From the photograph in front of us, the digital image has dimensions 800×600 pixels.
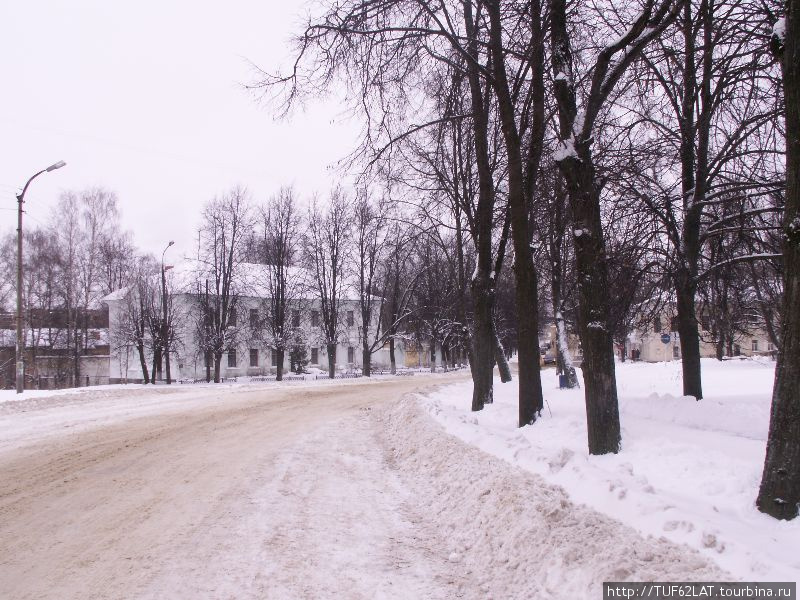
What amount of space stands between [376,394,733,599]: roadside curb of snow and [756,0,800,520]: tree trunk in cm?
130

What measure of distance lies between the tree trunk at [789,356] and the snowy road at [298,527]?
134cm

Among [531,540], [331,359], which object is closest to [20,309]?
[531,540]

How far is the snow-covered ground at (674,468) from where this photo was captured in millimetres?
4008

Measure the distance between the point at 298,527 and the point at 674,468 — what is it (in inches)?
159

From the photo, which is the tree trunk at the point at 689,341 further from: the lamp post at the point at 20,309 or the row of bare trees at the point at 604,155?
the lamp post at the point at 20,309

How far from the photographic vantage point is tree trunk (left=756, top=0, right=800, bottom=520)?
470 centimetres

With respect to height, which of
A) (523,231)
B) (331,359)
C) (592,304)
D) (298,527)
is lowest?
(298,527)

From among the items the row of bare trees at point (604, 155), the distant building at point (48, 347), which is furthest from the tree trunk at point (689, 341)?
the distant building at point (48, 347)

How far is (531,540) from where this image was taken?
5.01 metres

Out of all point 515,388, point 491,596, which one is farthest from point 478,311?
point 491,596

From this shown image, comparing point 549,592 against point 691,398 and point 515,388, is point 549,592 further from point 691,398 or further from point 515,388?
point 515,388

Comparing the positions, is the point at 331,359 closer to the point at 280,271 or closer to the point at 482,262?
the point at 280,271

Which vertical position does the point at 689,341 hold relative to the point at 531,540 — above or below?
above

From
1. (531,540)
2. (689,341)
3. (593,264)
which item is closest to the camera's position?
(531,540)
